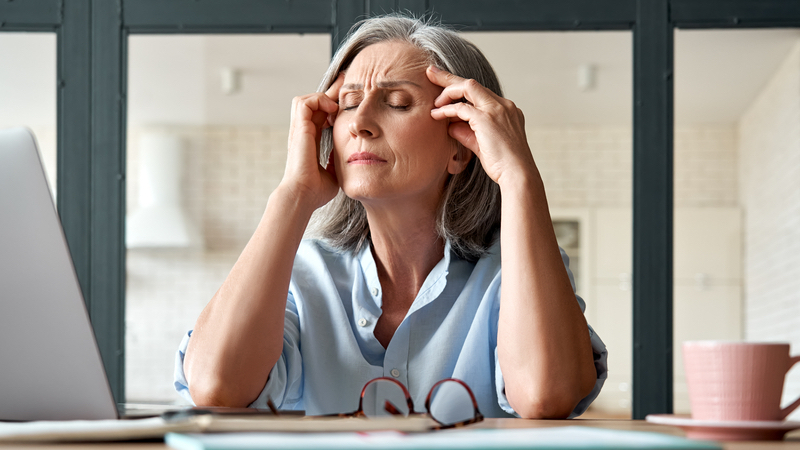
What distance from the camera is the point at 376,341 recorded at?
4.80 ft

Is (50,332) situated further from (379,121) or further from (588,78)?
(588,78)

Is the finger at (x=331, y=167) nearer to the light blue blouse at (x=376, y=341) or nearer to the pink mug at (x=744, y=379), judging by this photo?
the light blue blouse at (x=376, y=341)

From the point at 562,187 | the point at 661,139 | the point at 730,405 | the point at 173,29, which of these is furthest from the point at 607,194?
the point at 730,405

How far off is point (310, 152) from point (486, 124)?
0.35 m

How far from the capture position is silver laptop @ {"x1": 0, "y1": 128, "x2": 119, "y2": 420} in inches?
28.7

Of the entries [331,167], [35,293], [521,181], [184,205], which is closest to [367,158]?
[331,167]

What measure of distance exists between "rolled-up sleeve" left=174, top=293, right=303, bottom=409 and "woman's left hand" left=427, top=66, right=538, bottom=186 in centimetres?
47

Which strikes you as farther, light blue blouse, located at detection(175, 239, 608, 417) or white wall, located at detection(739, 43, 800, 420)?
white wall, located at detection(739, 43, 800, 420)

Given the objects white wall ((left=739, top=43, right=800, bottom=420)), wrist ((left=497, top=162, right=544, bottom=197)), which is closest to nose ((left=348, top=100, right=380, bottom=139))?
wrist ((left=497, top=162, right=544, bottom=197))

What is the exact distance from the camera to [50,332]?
29.1 inches

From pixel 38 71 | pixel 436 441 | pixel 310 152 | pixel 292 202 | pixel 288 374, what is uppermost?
pixel 38 71

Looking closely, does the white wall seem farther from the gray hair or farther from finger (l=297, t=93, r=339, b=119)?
finger (l=297, t=93, r=339, b=119)

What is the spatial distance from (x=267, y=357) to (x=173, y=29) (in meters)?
2.02

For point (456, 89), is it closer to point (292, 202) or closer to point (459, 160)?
point (459, 160)
